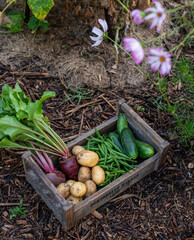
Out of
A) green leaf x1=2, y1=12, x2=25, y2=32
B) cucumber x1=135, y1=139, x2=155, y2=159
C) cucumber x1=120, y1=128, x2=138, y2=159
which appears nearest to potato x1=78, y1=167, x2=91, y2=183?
cucumber x1=120, y1=128, x2=138, y2=159

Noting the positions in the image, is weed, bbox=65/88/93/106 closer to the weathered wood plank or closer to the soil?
the soil

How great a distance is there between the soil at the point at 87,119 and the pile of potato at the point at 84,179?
1.03 feet

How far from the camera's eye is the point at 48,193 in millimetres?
2789

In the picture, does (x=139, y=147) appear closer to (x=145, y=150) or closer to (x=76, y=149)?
(x=145, y=150)

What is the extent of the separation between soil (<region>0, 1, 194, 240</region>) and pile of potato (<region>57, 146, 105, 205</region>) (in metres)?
0.31

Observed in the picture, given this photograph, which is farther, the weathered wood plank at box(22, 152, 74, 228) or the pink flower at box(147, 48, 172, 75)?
the weathered wood plank at box(22, 152, 74, 228)

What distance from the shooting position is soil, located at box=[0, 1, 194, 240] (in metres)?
2.87

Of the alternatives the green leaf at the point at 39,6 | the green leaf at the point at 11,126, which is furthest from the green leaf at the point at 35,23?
the green leaf at the point at 11,126

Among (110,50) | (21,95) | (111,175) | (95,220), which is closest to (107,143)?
(111,175)

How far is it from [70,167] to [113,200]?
0.56 m

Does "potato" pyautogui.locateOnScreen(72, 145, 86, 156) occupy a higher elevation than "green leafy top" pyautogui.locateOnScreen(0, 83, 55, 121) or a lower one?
lower

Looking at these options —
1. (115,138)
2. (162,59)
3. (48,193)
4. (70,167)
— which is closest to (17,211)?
(48,193)

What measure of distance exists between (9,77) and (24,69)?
0.76 feet

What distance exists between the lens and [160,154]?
9.66 feet
